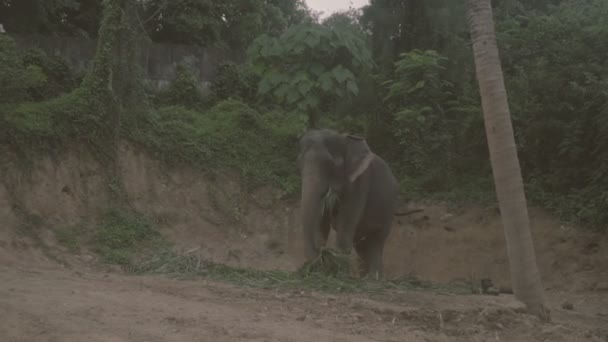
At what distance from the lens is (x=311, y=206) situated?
10.1m

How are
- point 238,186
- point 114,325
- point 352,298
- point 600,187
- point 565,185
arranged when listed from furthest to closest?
point 238,186 → point 565,185 → point 600,187 → point 352,298 → point 114,325

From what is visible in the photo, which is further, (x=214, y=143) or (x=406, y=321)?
(x=214, y=143)

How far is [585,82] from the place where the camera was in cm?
1512

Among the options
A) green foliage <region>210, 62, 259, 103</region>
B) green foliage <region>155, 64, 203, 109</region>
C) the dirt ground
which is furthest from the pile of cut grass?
green foliage <region>210, 62, 259, 103</region>

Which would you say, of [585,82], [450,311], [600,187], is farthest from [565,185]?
[450,311]

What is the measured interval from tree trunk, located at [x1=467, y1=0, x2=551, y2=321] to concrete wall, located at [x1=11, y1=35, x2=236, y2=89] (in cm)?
1514

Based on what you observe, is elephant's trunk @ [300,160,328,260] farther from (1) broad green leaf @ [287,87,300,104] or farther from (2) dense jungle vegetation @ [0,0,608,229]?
(1) broad green leaf @ [287,87,300,104]

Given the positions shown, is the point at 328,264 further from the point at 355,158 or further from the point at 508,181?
the point at 508,181

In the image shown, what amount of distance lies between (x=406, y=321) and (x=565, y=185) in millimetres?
9478

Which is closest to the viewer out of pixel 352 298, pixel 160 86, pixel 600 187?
pixel 352 298

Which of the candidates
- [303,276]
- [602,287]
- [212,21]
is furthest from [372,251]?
[212,21]

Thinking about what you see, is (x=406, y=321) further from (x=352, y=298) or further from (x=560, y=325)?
(x=560, y=325)

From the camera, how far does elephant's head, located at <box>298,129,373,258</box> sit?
10.0 metres

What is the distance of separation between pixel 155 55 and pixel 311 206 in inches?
546
